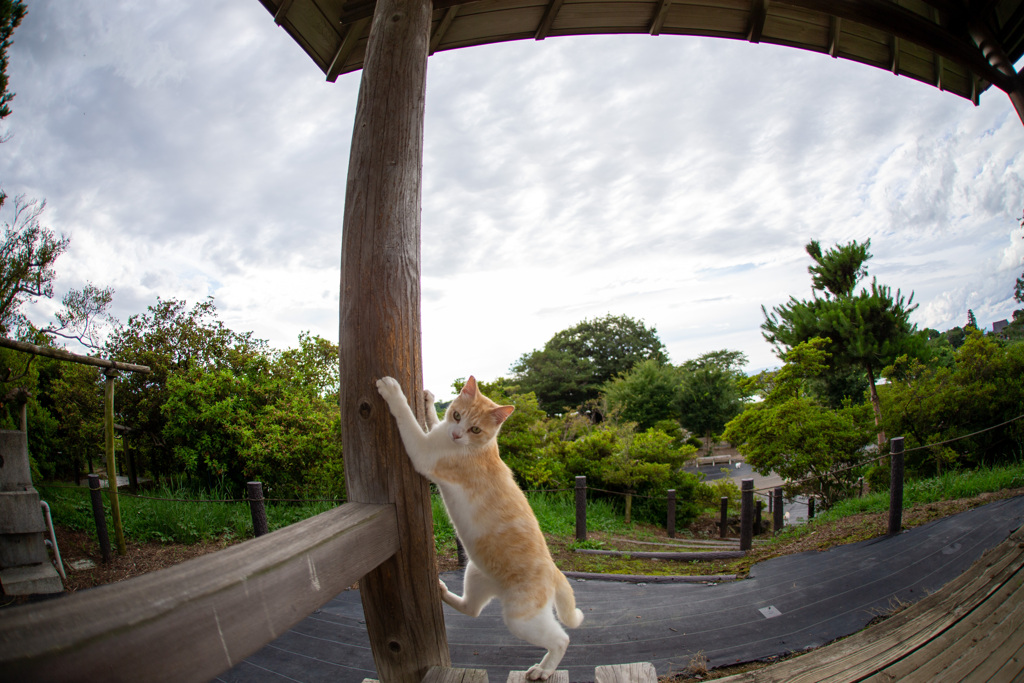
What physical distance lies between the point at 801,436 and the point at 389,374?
27.7 feet

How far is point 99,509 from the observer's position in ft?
14.0

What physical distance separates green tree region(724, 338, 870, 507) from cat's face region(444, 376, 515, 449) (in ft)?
24.1

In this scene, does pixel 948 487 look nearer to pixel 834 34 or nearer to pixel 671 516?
pixel 671 516

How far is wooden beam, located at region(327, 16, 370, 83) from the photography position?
7.58 ft

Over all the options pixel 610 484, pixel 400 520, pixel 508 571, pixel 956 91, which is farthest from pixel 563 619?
pixel 610 484

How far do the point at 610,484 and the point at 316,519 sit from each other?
8.34 meters

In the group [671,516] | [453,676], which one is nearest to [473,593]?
[453,676]

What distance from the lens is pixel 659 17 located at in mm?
2510

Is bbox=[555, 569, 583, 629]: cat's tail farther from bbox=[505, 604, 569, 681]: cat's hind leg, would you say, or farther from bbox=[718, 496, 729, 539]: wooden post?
bbox=[718, 496, 729, 539]: wooden post

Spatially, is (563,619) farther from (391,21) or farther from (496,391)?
(496,391)

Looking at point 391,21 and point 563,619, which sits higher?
point 391,21

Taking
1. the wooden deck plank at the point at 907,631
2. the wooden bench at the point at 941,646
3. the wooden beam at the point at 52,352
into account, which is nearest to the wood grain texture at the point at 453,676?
the wooden bench at the point at 941,646

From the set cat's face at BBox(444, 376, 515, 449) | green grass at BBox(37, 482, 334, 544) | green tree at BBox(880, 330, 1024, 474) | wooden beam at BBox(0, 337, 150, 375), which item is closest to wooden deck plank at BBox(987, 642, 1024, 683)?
cat's face at BBox(444, 376, 515, 449)

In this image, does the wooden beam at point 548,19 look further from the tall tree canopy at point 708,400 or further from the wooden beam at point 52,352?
the tall tree canopy at point 708,400
